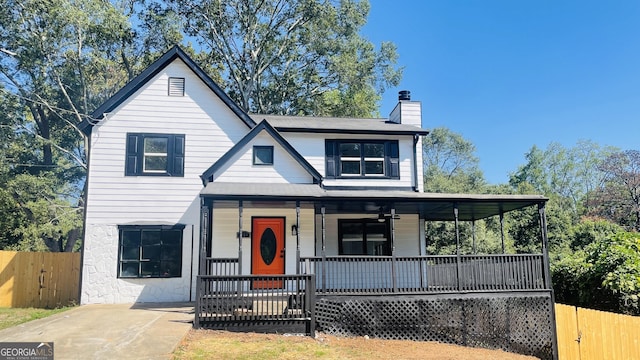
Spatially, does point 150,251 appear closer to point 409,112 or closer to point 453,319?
point 453,319

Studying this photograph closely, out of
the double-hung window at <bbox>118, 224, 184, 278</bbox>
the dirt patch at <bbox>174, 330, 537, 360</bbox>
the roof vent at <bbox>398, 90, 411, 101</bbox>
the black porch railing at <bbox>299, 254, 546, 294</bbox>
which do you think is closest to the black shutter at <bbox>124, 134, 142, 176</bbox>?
the double-hung window at <bbox>118, 224, 184, 278</bbox>

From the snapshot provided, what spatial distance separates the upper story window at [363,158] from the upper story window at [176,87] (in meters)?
5.21

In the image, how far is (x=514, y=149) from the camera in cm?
4728

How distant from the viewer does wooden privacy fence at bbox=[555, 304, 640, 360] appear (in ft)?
29.7

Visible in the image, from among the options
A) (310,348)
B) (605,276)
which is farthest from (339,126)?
(605,276)

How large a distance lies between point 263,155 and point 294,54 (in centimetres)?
1798

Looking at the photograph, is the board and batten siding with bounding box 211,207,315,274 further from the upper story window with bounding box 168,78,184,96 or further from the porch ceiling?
the upper story window with bounding box 168,78,184,96

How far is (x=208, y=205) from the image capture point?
1070 cm

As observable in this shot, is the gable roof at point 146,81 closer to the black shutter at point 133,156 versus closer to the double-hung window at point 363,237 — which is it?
the black shutter at point 133,156

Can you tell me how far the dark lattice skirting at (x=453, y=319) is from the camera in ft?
31.5

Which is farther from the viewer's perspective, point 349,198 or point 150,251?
point 150,251

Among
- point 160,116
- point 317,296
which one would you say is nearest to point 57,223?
point 160,116

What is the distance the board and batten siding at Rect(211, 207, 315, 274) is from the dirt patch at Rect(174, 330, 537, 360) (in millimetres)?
3209

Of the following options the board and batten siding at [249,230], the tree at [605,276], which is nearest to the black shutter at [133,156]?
the board and batten siding at [249,230]
